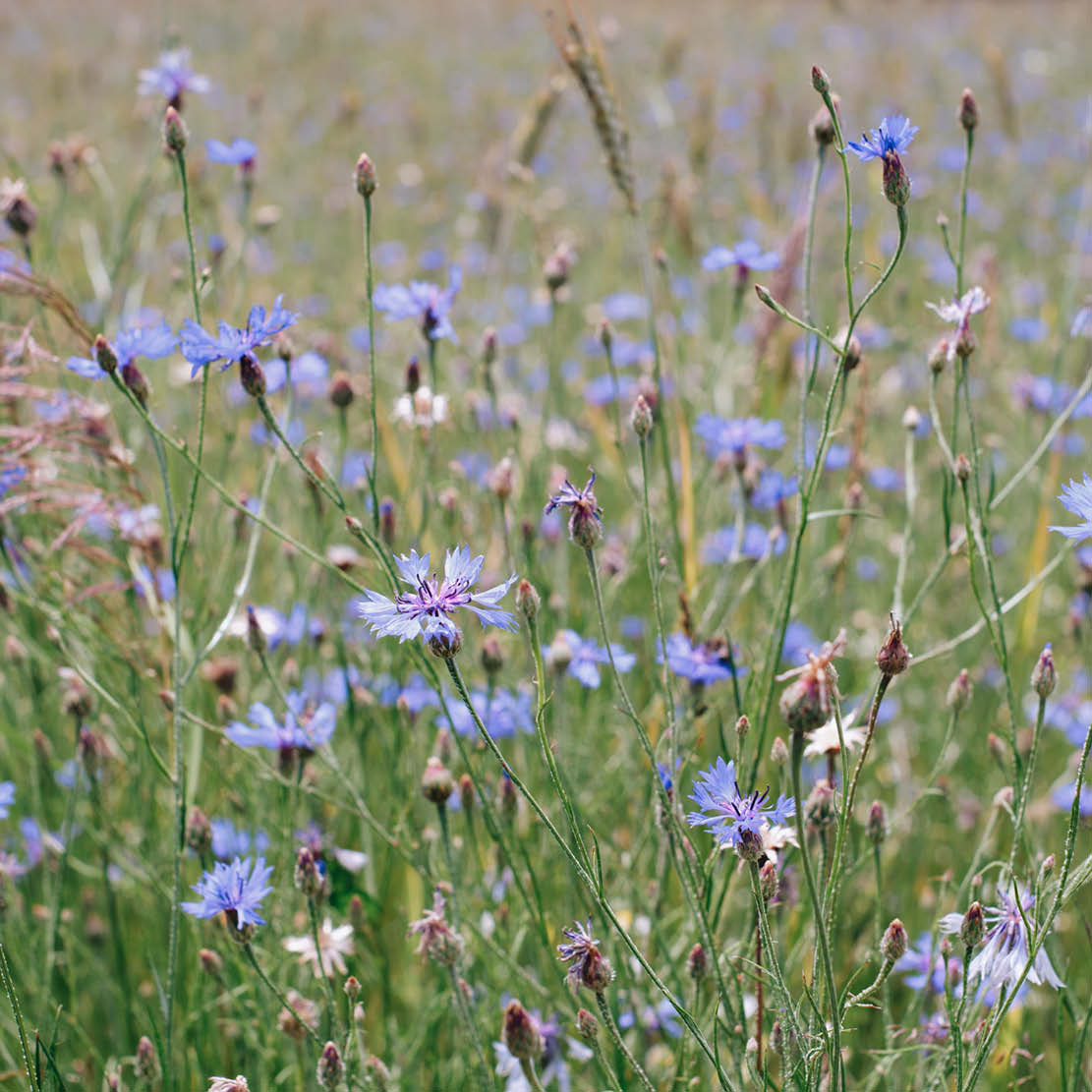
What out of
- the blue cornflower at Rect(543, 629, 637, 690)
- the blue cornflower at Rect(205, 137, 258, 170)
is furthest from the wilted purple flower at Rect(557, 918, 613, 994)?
the blue cornflower at Rect(205, 137, 258, 170)

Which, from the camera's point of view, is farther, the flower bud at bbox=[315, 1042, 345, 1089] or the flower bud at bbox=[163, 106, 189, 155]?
the flower bud at bbox=[163, 106, 189, 155]

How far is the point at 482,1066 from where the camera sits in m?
1.06

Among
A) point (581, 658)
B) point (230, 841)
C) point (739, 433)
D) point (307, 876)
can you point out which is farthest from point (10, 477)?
point (739, 433)

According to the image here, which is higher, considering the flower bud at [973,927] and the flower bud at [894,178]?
the flower bud at [894,178]

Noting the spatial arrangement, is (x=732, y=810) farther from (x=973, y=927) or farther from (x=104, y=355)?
(x=104, y=355)

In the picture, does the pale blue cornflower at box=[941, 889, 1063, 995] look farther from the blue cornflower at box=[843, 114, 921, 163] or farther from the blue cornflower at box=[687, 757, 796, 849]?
the blue cornflower at box=[843, 114, 921, 163]

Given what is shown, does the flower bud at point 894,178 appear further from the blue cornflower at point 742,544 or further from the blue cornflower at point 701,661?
the blue cornflower at point 742,544

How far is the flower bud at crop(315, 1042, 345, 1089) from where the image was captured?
3.21ft

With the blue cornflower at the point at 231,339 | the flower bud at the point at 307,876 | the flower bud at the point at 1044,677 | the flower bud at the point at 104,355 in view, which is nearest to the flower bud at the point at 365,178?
the blue cornflower at the point at 231,339

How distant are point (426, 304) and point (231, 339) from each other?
399 millimetres

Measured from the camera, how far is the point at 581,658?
1505mm

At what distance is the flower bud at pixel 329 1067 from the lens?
3.21 feet

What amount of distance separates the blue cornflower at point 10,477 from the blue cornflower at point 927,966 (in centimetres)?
111

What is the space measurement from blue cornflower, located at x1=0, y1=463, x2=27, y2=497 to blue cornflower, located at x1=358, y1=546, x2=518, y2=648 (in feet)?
2.30
